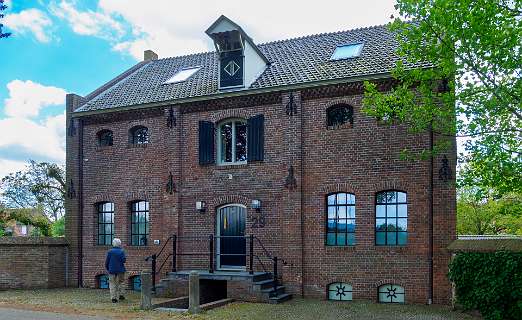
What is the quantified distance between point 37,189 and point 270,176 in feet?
72.6

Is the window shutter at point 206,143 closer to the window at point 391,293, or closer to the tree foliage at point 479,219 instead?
the window at point 391,293

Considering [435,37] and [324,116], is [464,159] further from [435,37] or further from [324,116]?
[324,116]

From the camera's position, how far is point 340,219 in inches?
606

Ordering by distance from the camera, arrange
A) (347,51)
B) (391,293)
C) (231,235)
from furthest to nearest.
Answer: (347,51) < (231,235) < (391,293)

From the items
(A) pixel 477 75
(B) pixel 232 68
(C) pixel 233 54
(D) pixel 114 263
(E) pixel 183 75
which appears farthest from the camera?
(E) pixel 183 75

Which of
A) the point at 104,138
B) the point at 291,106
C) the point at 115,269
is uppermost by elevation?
the point at 291,106

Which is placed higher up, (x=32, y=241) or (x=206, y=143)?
(x=206, y=143)

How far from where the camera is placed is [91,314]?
1246 centimetres

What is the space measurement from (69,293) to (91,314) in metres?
5.01

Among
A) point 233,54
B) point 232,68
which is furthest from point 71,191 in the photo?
point 233,54

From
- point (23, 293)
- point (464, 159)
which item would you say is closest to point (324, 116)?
point (464, 159)

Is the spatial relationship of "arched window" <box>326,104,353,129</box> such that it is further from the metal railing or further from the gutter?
the metal railing

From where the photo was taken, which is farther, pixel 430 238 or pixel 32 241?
pixel 32 241

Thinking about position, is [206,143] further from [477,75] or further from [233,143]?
[477,75]
